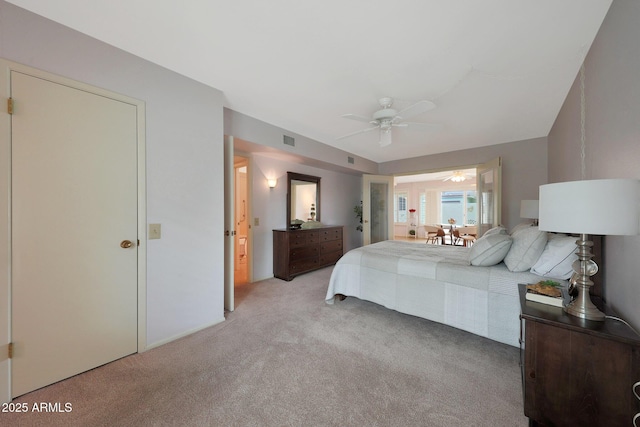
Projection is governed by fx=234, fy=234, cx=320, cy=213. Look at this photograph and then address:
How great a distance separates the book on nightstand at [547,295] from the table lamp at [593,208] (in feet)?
0.53

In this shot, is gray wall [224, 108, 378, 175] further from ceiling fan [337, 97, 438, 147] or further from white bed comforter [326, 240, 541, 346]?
white bed comforter [326, 240, 541, 346]

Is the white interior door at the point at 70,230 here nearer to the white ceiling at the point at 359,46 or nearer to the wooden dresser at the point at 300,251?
the white ceiling at the point at 359,46

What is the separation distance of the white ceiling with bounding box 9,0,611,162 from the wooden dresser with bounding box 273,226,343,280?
2.15m

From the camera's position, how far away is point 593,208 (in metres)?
1.02

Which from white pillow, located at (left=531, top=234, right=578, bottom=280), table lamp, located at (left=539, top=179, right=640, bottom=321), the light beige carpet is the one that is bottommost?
the light beige carpet

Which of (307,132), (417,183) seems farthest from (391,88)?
(417,183)

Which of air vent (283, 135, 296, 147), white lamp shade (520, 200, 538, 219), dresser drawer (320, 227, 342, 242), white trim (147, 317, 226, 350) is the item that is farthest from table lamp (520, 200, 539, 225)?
white trim (147, 317, 226, 350)

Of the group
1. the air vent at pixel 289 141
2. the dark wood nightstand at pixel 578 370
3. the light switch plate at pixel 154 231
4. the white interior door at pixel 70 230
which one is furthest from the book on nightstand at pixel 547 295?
the air vent at pixel 289 141

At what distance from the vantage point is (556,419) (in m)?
1.17

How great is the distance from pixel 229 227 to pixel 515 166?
4.78m

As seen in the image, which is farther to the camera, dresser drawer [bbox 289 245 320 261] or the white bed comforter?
dresser drawer [bbox 289 245 320 261]

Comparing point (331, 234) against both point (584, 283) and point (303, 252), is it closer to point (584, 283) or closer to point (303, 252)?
point (303, 252)

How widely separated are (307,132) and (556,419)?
12.5 feet

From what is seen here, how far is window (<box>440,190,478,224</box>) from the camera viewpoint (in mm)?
8914
